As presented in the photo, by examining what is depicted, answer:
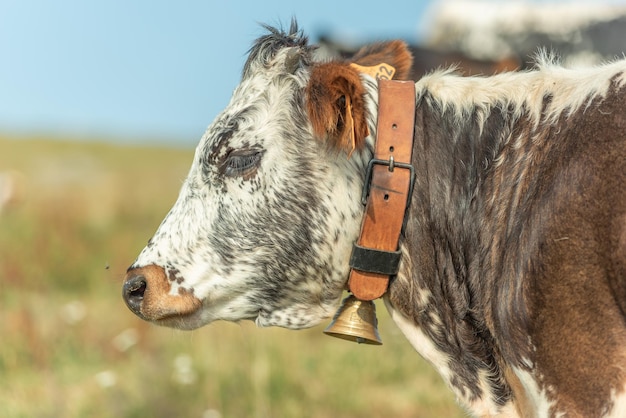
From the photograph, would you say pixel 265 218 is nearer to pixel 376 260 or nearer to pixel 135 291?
pixel 376 260

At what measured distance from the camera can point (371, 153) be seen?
3051 mm

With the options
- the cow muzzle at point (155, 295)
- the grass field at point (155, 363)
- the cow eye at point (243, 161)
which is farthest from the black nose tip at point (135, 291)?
the cow eye at point (243, 161)

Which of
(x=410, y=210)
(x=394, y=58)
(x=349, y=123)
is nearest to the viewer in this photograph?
(x=349, y=123)

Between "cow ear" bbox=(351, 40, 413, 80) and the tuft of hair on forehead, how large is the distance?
0.74ft

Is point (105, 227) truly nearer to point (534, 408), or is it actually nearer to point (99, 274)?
point (99, 274)

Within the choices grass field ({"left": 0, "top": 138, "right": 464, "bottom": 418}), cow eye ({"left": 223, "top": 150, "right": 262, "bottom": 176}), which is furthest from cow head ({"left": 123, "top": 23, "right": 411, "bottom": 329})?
grass field ({"left": 0, "top": 138, "right": 464, "bottom": 418})

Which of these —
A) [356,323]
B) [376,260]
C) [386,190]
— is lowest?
[356,323]

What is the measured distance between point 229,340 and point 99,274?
256cm

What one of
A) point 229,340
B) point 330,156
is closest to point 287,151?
point 330,156

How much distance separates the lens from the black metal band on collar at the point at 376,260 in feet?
9.80

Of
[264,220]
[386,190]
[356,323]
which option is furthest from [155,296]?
[386,190]

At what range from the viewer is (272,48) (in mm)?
3359

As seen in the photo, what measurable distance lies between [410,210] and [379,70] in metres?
0.61

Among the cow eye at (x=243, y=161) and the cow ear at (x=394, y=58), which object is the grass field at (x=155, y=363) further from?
the cow ear at (x=394, y=58)
